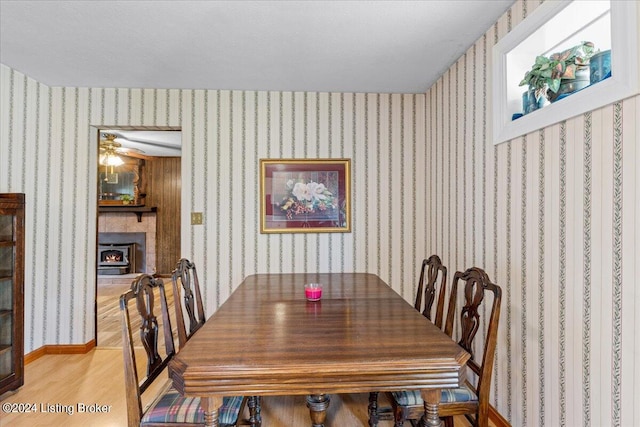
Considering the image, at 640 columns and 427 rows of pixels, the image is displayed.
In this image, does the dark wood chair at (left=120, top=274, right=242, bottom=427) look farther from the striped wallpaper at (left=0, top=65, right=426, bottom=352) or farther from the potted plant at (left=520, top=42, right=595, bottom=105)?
the potted plant at (left=520, top=42, right=595, bottom=105)

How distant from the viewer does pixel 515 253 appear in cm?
198

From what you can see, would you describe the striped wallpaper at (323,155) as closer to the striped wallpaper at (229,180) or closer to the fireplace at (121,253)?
the striped wallpaper at (229,180)

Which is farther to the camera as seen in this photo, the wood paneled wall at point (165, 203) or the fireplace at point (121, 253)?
the wood paneled wall at point (165, 203)

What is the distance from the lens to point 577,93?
1.51 metres

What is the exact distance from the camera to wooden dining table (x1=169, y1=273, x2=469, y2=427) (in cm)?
113

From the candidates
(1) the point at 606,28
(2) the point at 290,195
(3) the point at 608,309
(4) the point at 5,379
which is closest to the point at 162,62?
(2) the point at 290,195

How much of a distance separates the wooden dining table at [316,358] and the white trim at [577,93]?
1128mm

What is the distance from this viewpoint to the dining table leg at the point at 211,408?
117 centimetres

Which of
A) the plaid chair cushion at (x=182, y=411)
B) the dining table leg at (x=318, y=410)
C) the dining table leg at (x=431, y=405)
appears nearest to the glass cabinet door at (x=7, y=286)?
the plaid chair cushion at (x=182, y=411)

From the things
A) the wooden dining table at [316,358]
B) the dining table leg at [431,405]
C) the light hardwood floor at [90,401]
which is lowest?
the light hardwood floor at [90,401]

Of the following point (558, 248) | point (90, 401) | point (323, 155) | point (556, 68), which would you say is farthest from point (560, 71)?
point (90, 401)

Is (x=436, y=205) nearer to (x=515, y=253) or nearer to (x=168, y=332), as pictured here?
(x=515, y=253)

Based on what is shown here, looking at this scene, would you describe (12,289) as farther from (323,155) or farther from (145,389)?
(323,155)

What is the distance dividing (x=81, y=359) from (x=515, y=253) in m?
3.56
